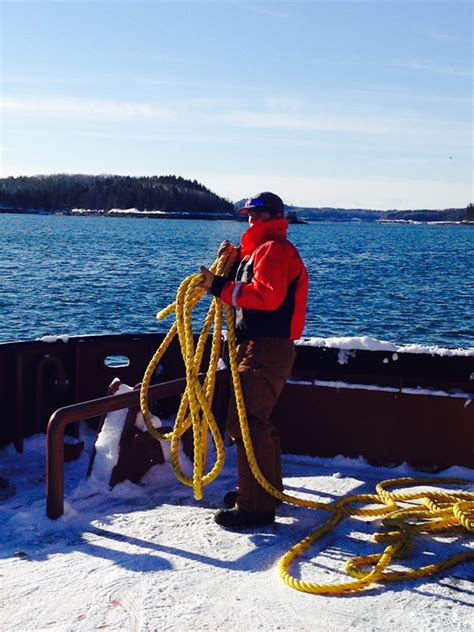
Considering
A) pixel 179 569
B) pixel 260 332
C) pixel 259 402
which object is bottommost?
pixel 179 569

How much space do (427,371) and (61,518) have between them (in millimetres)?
2597

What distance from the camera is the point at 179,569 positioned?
4.01m

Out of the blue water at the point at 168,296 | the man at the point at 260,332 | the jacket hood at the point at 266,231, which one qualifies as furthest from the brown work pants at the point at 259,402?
the blue water at the point at 168,296

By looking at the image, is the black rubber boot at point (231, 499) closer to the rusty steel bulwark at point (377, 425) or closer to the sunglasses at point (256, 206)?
the rusty steel bulwark at point (377, 425)

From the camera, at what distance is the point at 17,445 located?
5.93 metres

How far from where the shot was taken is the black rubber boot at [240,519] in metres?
4.56

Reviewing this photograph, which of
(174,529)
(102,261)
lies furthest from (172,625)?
(102,261)

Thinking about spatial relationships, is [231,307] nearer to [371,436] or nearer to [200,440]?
[200,440]

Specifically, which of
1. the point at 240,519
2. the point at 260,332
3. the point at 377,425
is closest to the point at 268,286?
the point at 260,332

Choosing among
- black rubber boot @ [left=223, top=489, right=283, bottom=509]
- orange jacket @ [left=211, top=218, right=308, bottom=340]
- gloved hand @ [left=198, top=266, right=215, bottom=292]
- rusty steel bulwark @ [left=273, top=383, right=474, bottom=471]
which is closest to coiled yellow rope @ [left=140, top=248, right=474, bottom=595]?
gloved hand @ [left=198, top=266, right=215, bottom=292]

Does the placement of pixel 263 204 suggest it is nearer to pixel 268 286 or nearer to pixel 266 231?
pixel 266 231

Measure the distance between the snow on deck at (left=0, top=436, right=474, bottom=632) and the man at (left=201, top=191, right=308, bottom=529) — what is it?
20cm

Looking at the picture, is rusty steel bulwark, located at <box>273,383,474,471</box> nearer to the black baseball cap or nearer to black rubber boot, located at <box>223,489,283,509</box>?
black rubber boot, located at <box>223,489,283,509</box>

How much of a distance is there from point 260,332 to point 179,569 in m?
1.32
